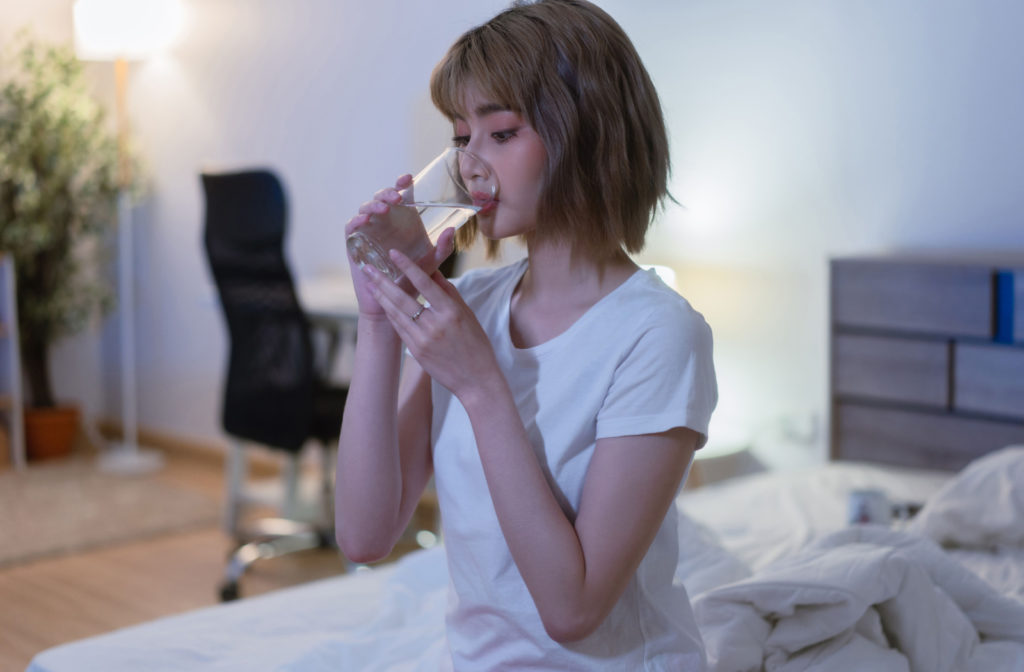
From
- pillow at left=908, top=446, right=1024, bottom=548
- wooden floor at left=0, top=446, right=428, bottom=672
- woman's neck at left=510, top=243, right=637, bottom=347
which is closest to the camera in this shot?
woman's neck at left=510, top=243, right=637, bottom=347

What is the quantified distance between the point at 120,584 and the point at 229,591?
1.30 feet

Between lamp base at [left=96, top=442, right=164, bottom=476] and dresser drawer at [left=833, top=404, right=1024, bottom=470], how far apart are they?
9.40ft

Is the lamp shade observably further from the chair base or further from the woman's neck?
the woman's neck

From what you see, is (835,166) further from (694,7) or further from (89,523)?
(89,523)

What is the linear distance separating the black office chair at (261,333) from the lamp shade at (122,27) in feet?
5.09

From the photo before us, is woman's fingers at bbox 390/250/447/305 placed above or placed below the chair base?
above

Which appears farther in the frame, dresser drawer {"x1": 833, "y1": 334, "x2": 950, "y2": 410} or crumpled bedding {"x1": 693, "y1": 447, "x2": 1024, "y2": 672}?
dresser drawer {"x1": 833, "y1": 334, "x2": 950, "y2": 410}

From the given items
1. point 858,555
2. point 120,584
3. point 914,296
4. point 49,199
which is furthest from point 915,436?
point 49,199

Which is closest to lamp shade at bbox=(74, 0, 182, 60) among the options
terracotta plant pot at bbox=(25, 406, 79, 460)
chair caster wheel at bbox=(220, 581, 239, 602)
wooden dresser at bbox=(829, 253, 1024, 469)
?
terracotta plant pot at bbox=(25, 406, 79, 460)

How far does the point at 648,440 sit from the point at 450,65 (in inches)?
16.6

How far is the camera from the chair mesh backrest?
2.92 m

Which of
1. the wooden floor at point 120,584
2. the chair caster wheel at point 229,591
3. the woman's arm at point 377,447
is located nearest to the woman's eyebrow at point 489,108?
the woman's arm at point 377,447

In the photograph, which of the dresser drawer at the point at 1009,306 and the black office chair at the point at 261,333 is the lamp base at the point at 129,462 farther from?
the dresser drawer at the point at 1009,306

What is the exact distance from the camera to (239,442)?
330 cm
